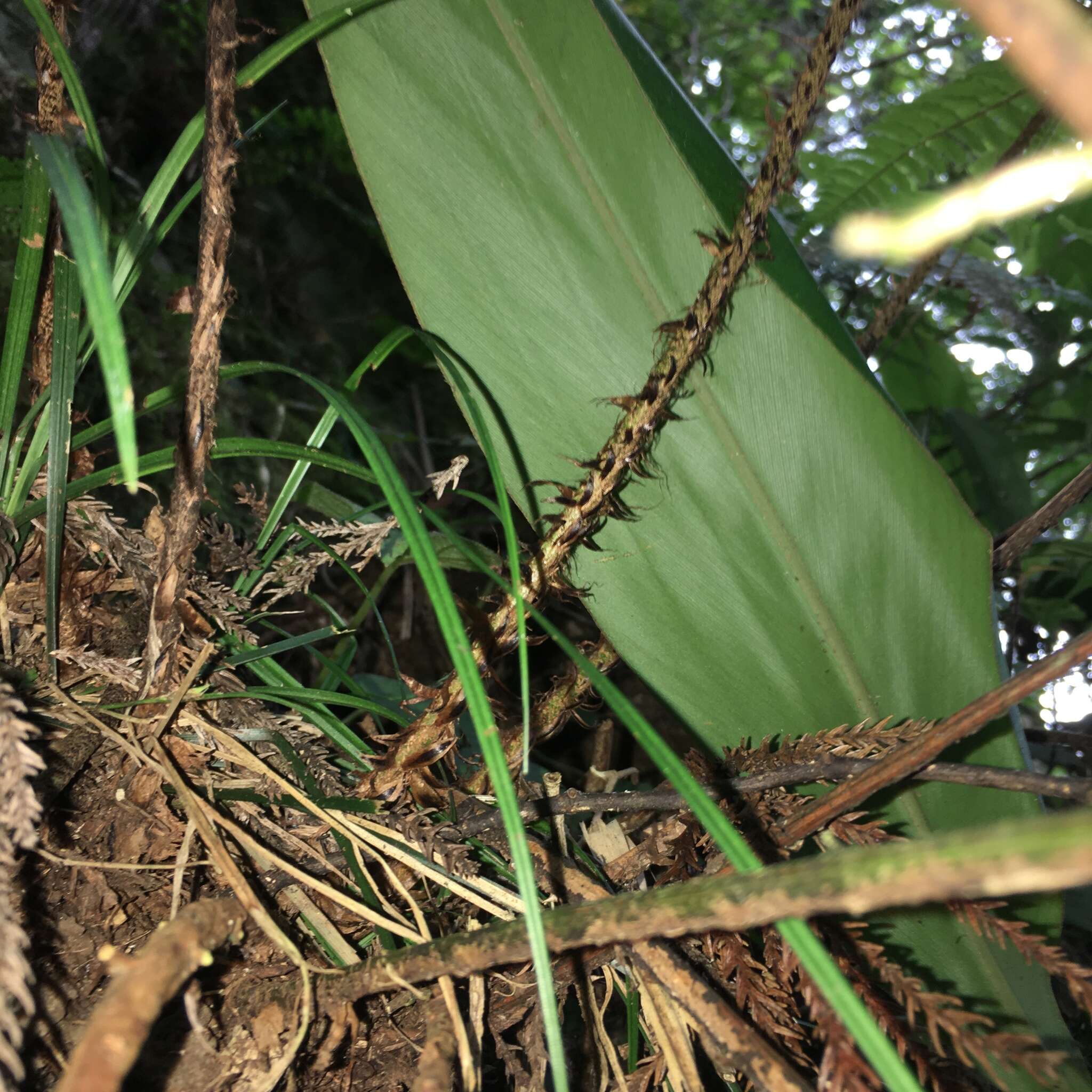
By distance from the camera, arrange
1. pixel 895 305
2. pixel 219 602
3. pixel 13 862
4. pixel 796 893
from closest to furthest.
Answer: pixel 796 893 → pixel 13 862 → pixel 219 602 → pixel 895 305

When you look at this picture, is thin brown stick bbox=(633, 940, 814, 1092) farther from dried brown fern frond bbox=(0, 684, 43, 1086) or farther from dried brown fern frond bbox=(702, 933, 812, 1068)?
dried brown fern frond bbox=(0, 684, 43, 1086)

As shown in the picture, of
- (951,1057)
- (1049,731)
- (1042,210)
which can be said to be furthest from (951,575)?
(1042,210)

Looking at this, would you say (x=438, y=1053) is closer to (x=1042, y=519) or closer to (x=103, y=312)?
(x=103, y=312)

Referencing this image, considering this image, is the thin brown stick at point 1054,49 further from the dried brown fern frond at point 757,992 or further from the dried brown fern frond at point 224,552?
the dried brown fern frond at point 224,552

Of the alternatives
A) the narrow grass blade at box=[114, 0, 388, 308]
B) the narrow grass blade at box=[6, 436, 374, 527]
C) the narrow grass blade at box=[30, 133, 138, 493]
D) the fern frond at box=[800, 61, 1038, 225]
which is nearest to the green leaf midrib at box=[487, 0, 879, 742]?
the narrow grass blade at box=[114, 0, 388, 308]

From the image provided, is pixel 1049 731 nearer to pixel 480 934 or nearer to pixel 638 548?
pixel 638 548

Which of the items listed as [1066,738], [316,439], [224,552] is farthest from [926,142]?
[224,552]
